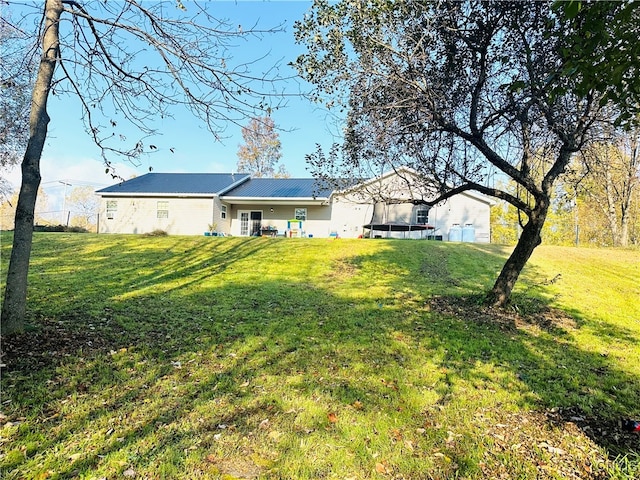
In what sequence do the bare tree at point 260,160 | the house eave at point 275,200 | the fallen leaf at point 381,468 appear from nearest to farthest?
the fallen leaf at point 381,468 < the house eave at point 275,200 < the bare tree at point 260,160

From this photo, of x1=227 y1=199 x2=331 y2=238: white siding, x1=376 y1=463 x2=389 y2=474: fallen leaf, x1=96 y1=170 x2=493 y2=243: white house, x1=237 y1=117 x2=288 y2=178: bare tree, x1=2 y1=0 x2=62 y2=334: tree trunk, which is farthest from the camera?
x1=237 y1=117 x2=288 y2=178: bare tree

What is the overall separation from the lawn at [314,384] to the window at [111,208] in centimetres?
1421

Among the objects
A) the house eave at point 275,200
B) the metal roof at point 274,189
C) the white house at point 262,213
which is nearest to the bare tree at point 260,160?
the metal roof at point 274,189

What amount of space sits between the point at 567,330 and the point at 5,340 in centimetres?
826

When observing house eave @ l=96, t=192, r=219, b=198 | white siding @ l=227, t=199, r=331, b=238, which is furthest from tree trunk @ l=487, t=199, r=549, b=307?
house eave @ l=96, t=192, r=219, b=198

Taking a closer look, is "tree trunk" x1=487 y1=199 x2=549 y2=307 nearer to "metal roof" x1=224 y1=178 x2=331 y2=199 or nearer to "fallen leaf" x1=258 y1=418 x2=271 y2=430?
"fallen leaf" x1=258 y1=418 x2=271 y2=430

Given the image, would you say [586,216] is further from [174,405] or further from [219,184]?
[174,405]

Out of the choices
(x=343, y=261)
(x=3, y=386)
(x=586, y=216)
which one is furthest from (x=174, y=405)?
(x=586, y=216)

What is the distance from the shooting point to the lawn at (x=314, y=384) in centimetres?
268

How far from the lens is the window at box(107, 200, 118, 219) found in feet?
72.4

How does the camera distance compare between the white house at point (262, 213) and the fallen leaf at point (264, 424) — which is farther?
the white house at point (262, 213)

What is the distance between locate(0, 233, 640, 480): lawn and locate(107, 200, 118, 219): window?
14207mm

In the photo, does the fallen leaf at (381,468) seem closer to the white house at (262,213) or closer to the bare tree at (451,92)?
the bare tree at (451,92)

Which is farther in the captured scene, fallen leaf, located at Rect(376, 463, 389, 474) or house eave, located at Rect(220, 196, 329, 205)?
house eave, located at Rect(220, 196, 329, 205)
